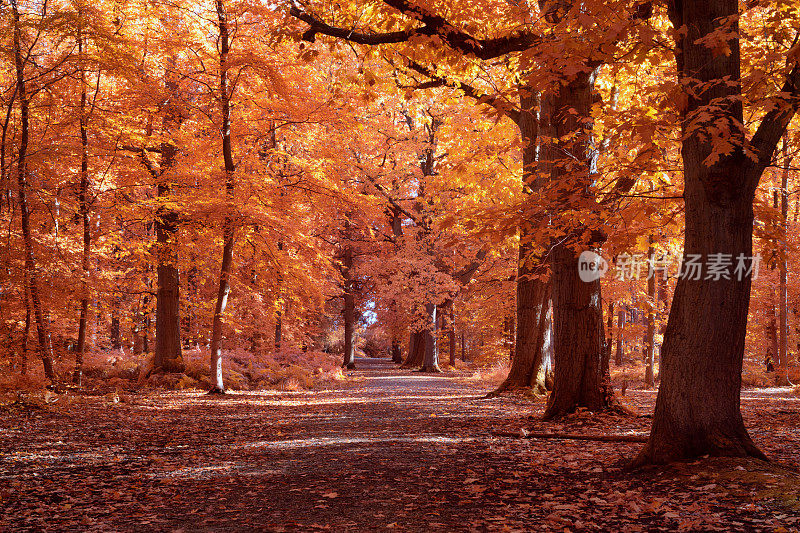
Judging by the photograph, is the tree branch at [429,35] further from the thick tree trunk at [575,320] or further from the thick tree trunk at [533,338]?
the thick tree trunk at [533,338]

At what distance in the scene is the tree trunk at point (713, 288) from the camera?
516 cm

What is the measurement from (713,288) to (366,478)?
3.55 m

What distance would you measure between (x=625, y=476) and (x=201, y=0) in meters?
14.5

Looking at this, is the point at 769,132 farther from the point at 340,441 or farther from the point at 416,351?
the point at 416,351

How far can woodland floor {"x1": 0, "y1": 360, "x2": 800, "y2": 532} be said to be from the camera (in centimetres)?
419

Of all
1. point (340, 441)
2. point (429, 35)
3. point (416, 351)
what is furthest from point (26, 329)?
point (416, 351)

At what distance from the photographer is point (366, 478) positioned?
5.57 meters

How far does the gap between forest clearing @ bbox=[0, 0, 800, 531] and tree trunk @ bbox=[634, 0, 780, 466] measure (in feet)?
0.07

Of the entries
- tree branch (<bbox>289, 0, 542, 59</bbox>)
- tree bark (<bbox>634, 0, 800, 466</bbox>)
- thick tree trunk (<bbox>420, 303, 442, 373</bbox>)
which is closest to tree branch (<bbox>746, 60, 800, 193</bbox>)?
tree bark (<bbox>634, 0, 800, 466</bbox>)

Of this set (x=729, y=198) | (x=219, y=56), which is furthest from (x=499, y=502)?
(x=219, y=56)

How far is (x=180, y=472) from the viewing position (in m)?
6.05

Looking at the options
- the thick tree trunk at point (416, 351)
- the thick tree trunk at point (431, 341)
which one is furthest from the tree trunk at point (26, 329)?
the thick tree trunk at point (416, 351)

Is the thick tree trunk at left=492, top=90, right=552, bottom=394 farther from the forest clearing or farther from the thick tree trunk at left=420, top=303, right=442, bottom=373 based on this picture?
the thick tree trunk at left=420, top=303, right=442, bottom=373

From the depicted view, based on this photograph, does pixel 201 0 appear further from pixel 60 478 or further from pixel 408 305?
pixel 408 305
